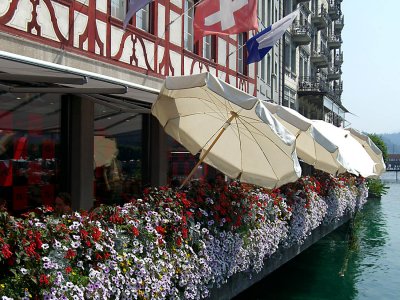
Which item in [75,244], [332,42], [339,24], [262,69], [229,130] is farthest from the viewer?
[339,24]

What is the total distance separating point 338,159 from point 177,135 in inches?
146

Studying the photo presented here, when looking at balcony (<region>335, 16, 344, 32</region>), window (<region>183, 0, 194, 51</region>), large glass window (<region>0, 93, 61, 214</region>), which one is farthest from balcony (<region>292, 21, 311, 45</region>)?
large glass window (<region>0, 93, 61, 214</region>)

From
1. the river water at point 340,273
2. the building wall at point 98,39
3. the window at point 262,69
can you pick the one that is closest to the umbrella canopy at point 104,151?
the building wall at point 98,39

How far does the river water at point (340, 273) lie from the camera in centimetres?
984

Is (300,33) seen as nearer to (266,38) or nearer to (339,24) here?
(266,38)

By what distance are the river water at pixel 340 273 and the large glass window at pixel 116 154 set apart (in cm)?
322

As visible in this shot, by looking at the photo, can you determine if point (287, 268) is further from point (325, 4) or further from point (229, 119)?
point (325, 4)

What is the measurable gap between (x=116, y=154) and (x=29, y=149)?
281cm

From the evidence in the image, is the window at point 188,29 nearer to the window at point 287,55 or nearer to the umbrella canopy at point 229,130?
the umbrella canopy at point 229,130

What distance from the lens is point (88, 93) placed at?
7.50m

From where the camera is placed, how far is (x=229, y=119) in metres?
7.28

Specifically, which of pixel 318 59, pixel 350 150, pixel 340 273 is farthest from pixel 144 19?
pixel 318 59

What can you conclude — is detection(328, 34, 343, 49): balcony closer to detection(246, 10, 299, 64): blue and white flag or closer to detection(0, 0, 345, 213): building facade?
detection(0, 0, 345, 213): building facade

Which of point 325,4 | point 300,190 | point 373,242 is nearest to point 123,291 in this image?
point 300,190
